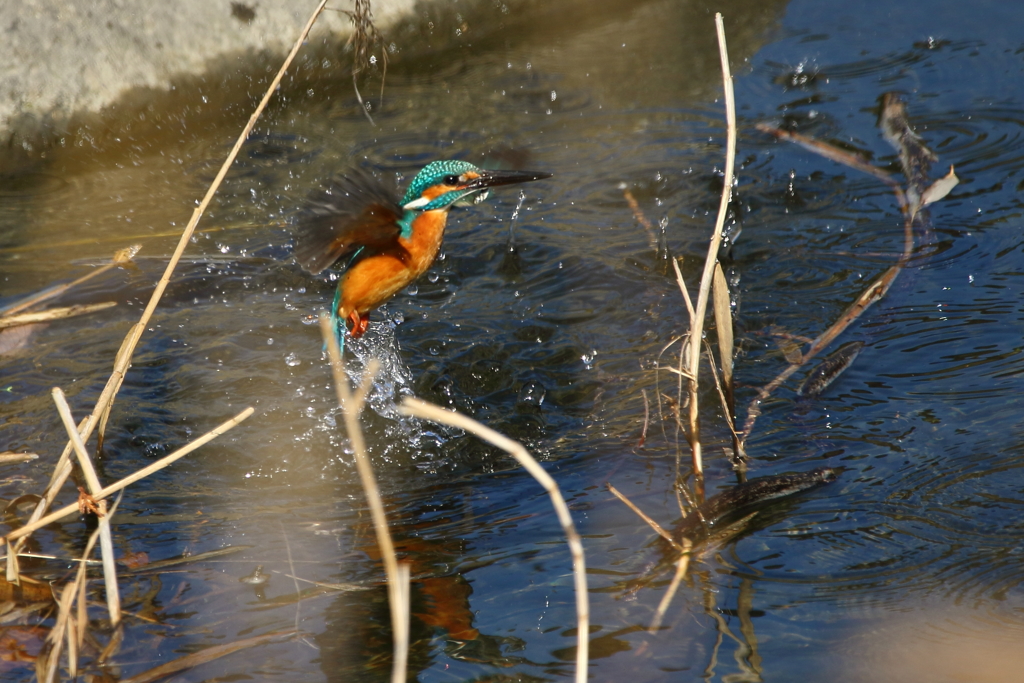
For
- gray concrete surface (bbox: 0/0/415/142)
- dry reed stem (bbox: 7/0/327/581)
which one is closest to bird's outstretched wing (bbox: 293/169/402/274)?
dry reed stem (bbox: 7/0/327/581)

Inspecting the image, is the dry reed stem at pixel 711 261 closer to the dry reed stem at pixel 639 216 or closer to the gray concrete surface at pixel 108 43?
the dry reed stem at pixel 639 216

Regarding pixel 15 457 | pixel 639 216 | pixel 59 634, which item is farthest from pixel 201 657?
pixel 639 216

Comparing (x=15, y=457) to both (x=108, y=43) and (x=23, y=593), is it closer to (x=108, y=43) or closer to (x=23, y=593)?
(x=23, y=593)

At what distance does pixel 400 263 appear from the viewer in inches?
113

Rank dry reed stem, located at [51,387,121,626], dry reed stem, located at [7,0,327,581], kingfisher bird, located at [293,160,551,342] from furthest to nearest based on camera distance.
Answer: kingfisher bird, located at [293,160,551,342] → dry reed stem, located at [7,0,327,581] → dry reed stem, located at [51,387,121,626]

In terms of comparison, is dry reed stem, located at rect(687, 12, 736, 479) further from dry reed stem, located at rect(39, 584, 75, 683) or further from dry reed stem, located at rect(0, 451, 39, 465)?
dry reed stem, located at rect(0, 451, 39, 465)

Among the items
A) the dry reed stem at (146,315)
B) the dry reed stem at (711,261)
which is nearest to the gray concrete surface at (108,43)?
the dry reed stem at (146,315)

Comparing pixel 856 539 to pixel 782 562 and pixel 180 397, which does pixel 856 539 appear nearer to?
pixel 782 562

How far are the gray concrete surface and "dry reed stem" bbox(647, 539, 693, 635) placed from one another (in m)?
3.89

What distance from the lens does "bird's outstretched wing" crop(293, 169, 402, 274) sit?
2598 millimetres

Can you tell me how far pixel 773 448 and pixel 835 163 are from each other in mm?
2169

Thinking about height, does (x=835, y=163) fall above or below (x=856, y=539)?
above

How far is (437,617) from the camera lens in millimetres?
2057

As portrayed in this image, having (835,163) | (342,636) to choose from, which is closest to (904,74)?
(835,163)
